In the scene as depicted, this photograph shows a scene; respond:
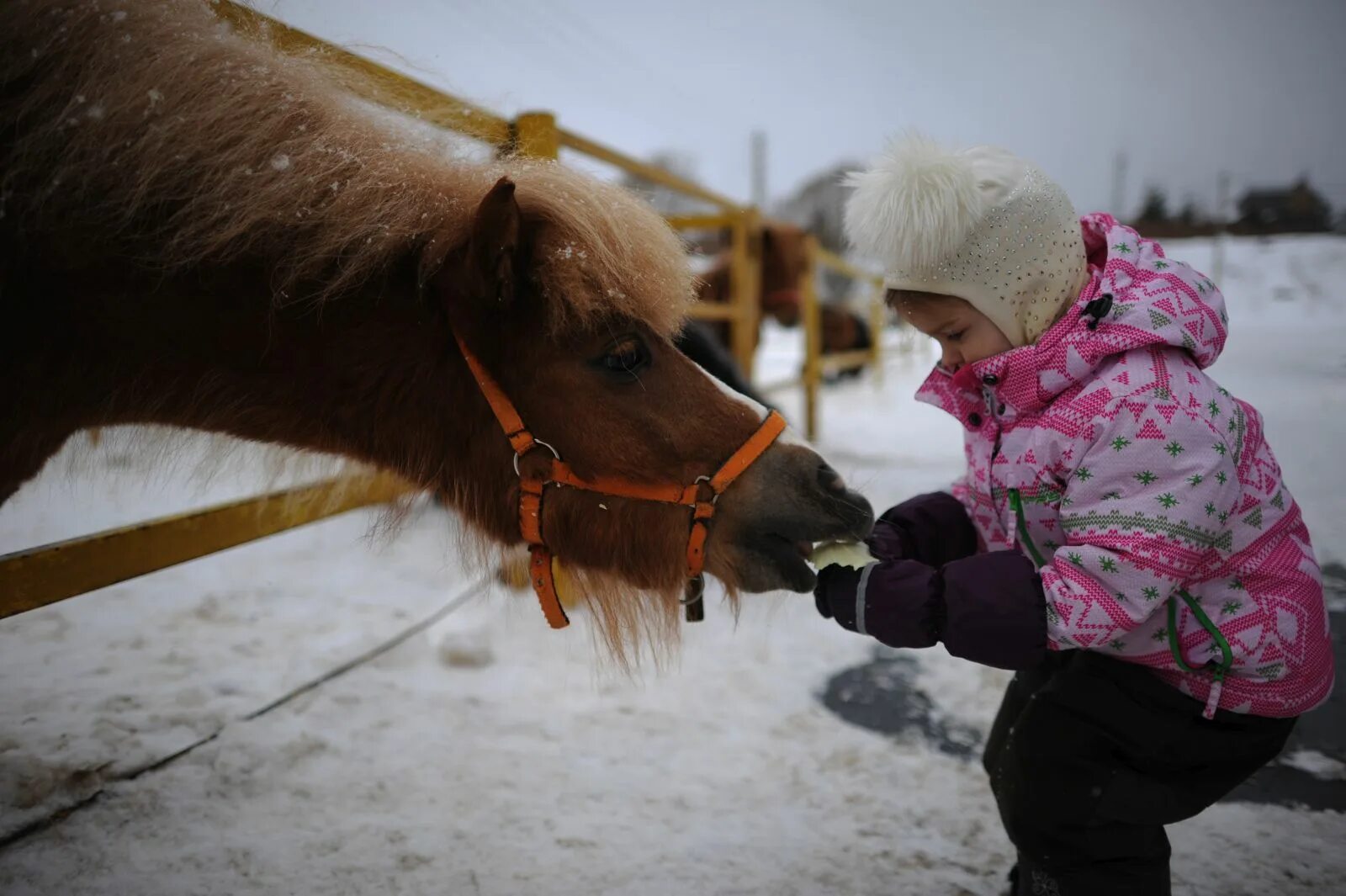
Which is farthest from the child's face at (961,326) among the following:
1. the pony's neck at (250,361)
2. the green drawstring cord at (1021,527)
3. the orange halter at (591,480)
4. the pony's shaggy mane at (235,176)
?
the pony's neck at (250,361)

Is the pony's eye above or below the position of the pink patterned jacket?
above

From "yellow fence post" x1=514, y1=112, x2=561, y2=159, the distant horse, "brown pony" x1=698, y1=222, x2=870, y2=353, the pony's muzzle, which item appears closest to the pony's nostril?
the pony's muzzle

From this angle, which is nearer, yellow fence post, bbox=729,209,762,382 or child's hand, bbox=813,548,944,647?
child's hand, bbox=813,548,944,647

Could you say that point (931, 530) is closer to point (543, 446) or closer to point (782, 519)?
point (782, 519)

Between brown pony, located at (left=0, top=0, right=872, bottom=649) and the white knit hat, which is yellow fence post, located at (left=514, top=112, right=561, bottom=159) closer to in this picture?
brown pony, located at (left=0, top=0, right=872, bottom=649)

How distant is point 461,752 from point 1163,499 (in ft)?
6.60

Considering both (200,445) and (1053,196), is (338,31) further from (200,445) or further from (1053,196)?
(1053,196)

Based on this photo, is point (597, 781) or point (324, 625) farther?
point (324, 625)

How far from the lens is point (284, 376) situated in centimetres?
133

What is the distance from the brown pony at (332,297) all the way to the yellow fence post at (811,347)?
5745 mm

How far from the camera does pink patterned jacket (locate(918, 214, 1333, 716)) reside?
3.77 feet

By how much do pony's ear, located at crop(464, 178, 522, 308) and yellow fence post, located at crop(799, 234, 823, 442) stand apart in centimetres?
592

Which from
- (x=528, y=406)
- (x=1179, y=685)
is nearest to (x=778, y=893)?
(x=1179, y=685)

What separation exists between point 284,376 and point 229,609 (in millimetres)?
2434
